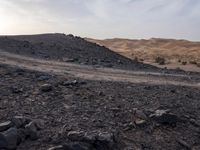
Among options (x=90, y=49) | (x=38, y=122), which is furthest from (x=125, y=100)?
(x=90, y=49)

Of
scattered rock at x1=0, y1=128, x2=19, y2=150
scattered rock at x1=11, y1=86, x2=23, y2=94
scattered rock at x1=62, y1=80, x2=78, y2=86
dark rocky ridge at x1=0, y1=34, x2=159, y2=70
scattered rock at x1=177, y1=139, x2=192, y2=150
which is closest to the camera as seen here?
scattered rock at x1=0, y1=128, x2=19, y2=150

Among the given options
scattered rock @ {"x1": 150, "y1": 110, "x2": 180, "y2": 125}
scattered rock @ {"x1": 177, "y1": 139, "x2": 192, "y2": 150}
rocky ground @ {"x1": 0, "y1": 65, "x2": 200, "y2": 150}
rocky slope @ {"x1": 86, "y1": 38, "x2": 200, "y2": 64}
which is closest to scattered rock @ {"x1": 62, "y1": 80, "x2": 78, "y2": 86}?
rocky ground @ {"x1": 0, "y1": 65, "x2": 200, "y2": 150}

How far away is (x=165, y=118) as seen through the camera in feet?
31.3

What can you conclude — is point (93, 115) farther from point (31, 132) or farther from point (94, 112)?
point (31, 132)

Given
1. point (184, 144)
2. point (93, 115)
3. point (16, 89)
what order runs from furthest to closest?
point (16, 89), point (93, 115), point (184, 144)

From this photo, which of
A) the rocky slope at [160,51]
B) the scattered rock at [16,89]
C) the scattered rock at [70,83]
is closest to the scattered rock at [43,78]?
the scattered rock at [70,83]

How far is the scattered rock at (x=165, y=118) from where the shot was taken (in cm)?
949

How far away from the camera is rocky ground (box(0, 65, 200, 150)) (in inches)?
313

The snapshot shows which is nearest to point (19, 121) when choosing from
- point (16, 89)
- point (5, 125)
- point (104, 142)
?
point (5, 125)

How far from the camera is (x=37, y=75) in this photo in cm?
1266

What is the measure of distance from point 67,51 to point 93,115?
14435 mm

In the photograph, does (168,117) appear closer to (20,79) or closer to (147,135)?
(147,135)

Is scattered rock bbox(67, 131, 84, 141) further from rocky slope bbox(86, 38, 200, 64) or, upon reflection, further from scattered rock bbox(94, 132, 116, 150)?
rocky slope bbox(86, 38, 200, 64)

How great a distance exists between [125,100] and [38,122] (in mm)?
2852
